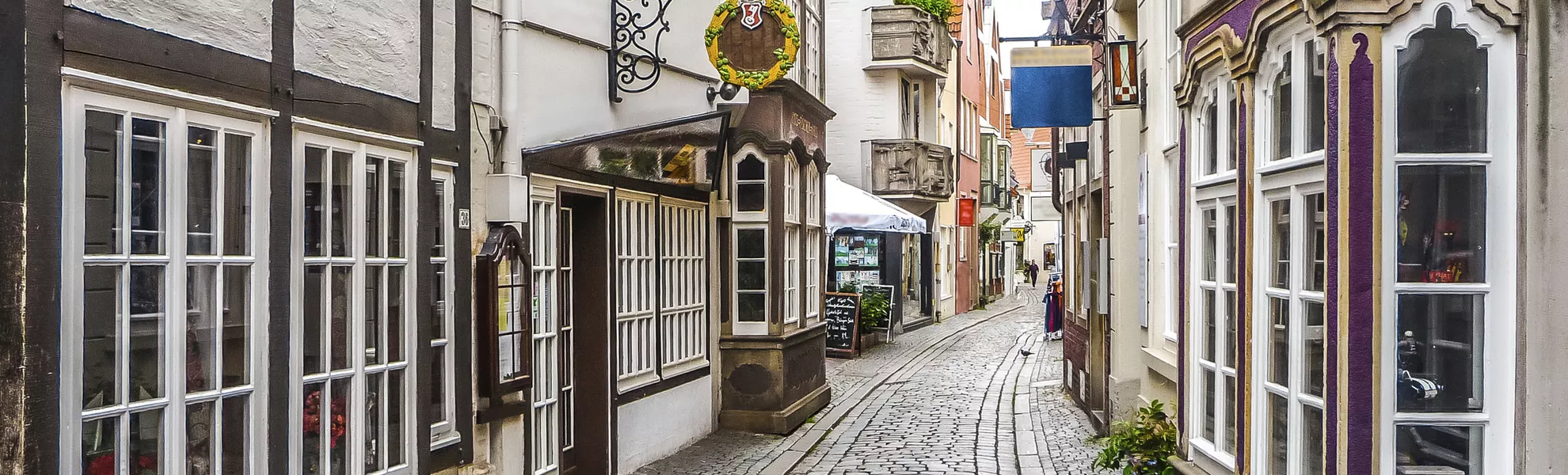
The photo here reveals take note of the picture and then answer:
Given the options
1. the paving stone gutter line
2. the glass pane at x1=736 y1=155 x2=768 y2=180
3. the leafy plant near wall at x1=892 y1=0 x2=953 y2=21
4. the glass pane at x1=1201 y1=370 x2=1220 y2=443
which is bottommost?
the paving stone gutter line

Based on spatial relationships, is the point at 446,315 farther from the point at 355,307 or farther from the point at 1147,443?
the point at 1147,443

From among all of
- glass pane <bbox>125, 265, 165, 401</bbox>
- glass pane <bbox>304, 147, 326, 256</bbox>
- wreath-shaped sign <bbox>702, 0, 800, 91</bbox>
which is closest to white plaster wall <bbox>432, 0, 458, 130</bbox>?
glass pane <bbox>304, 147, 326, 256</bbox>

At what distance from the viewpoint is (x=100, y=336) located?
13.4 feet

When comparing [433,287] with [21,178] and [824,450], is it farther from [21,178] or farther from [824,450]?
[824,450]

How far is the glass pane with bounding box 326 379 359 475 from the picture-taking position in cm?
552

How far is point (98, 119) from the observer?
4.05 metres

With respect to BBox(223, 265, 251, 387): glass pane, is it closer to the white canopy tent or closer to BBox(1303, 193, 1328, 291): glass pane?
BBox(1303, 193, 1328, 291): glass pane

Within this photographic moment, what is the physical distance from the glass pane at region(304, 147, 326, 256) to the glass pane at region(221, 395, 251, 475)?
70 cm

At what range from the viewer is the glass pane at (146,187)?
13.8ft

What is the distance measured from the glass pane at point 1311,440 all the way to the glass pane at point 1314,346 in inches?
3.2

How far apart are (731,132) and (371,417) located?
6.76 metres

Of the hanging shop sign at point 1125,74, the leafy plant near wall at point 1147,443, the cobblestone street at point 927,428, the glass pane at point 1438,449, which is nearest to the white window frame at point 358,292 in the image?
the glass pane at point 1438,449

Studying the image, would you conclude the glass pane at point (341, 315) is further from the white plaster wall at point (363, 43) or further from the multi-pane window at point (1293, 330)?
the multi-pane window at point (1293, 330)

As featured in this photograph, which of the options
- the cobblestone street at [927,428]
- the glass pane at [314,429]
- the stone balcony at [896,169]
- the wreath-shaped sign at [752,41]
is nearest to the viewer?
the glass pane at [314,429]
